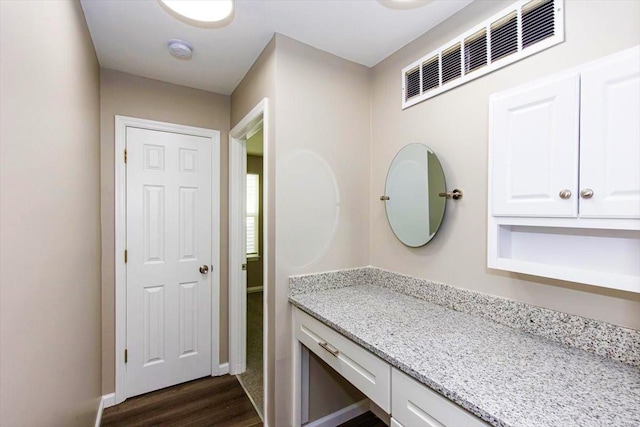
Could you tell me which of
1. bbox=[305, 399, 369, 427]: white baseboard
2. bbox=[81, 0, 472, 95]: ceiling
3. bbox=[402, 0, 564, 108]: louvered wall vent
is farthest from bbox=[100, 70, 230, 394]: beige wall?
bbox=[402, 0, 564, 108]: louvered wall vent

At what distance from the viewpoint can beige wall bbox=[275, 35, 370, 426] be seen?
1.76 meters

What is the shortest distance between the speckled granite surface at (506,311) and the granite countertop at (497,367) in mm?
35

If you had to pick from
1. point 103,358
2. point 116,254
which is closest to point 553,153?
point 116,254

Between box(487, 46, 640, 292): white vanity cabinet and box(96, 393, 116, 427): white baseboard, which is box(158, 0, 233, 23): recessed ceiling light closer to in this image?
box(487, 46, 640, 292): white vanity cabinet

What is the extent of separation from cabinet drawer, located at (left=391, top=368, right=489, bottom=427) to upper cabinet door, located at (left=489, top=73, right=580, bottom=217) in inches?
28.1

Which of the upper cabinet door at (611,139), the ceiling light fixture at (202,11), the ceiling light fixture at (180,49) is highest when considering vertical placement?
the ceiling light fixture at (202,11)

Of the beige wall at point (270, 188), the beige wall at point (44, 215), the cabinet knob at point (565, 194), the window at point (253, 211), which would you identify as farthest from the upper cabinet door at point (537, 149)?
the window at point (253, 211)

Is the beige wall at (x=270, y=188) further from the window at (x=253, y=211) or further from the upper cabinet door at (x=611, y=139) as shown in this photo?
the window at (x=253, y=211)

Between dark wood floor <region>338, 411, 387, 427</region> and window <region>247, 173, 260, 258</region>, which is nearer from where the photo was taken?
dark wood floor <region>338, 411, 387, 427</region>

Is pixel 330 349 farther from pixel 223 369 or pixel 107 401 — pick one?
pixel 107 401

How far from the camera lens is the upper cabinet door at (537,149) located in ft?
3.22

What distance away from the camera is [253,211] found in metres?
5.10

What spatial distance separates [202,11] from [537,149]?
1.67 meters

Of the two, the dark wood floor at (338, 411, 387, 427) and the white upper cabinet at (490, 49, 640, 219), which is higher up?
the white upper cabinet at (490, 49, 640, 219)
